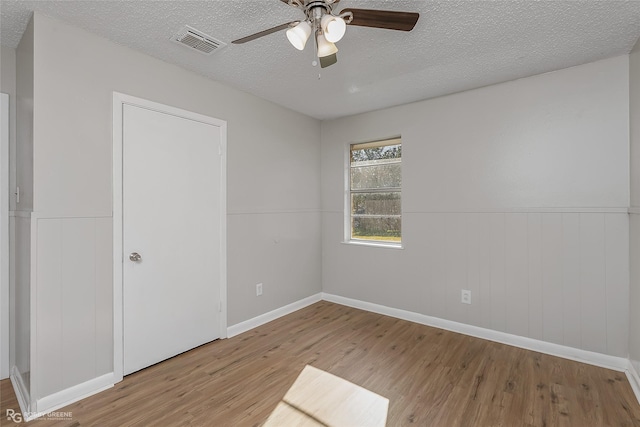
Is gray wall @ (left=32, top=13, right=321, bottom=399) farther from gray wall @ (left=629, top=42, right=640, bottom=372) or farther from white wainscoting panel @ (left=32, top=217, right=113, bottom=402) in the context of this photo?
gray wall @ (left=629, top=42, right=640, bottom=372)

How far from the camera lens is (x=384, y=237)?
152 inches

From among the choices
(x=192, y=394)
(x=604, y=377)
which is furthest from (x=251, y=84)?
(x=604, y=377)

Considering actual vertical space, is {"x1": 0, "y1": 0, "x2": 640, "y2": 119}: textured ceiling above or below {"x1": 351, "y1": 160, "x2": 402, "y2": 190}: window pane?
above

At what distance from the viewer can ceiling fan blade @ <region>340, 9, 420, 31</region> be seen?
58.8 inches

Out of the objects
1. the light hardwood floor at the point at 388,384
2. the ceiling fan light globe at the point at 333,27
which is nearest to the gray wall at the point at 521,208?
the light hardwood floor at the point at 388,384

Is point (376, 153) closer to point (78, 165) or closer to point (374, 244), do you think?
point (374, 244)

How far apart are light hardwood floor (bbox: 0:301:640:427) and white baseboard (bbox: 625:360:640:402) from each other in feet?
0.16

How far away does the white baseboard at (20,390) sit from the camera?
6.48 feet

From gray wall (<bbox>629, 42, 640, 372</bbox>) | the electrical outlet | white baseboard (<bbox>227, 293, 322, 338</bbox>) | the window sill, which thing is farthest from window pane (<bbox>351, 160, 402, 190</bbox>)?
gray wall (<bbox>629, 42, 640, 372</bbox>)

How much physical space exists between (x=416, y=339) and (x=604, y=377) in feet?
4.58

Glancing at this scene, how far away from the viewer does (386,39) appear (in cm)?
221

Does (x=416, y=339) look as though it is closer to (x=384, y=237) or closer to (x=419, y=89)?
(x=384, y=237)

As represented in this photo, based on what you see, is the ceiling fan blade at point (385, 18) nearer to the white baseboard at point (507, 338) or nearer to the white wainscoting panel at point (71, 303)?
the white wainscoting panel at point (71, 303)

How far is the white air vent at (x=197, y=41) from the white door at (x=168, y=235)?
0.62 m
